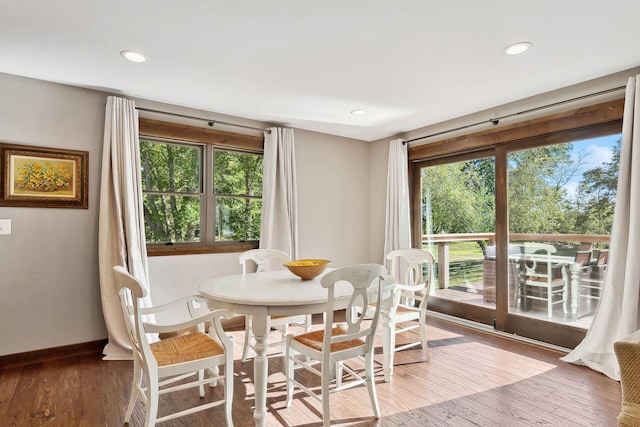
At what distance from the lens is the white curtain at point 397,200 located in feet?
14.7

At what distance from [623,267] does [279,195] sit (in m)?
3.23

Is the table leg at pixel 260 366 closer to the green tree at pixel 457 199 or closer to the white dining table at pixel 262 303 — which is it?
the white dining table at pixel 262 303

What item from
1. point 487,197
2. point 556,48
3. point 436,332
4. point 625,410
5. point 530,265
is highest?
point 556,48

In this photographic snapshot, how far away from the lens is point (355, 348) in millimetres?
2096

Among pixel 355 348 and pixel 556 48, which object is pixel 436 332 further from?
pixel 556 48

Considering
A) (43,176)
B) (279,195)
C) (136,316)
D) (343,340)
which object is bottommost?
(343,340)

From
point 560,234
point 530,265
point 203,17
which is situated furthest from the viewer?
point 530,265

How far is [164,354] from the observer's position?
200cm

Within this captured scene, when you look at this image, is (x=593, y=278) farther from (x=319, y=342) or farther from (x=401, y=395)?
(x=319, y=342)

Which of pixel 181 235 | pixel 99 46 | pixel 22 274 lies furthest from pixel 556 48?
pixel 22 274

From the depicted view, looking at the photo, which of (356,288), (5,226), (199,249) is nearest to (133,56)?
(5,226)

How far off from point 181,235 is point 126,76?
1.61 metres

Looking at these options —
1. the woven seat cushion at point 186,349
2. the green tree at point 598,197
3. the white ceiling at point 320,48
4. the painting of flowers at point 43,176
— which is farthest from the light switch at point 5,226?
the green tree at point 598,197

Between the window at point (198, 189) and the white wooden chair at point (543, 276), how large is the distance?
2939 mm
